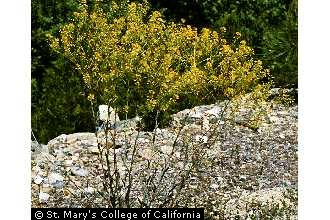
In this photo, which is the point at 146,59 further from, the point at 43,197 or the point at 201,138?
the point at 43,197

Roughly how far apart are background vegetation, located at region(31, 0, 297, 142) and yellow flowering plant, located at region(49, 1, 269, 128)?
0.77 m

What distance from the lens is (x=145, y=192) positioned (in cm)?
562

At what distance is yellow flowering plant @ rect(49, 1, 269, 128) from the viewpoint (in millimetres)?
5258

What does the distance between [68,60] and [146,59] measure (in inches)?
53.7

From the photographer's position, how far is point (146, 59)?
17.1 ft

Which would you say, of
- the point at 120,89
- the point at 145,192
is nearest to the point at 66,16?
the point at 120,89

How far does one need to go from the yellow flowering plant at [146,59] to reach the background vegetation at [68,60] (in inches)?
30.2

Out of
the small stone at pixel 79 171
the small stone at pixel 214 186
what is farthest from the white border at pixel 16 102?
the small stone at pixel 214 186

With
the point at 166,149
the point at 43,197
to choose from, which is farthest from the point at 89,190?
the point at 166,149

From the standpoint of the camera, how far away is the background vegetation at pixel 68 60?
6.43 metres

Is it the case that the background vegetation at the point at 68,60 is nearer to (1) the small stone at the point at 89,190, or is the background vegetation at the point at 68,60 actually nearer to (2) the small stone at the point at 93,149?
(2) the small stone at the point at 93,149

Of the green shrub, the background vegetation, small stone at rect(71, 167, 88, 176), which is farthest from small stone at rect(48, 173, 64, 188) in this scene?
the green shrub
